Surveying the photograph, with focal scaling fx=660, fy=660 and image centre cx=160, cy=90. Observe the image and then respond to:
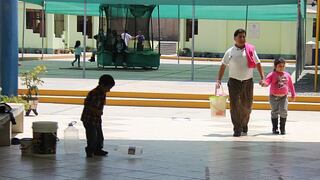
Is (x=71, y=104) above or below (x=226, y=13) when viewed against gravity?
below

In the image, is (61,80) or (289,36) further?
(289,36)

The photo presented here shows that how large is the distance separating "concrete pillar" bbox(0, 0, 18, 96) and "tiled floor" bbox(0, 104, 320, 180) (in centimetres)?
95

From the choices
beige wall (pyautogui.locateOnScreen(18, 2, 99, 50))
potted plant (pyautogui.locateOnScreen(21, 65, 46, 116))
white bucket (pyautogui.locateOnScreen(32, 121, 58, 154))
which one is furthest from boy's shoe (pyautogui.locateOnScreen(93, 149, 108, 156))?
beige wall (pyautogui.locateOnScreen(18, 2, 99, 50))

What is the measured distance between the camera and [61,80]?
23125 millimetres

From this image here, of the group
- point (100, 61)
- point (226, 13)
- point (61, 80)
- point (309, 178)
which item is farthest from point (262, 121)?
point (226, 13)

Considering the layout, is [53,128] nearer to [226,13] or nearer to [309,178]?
[309,178]

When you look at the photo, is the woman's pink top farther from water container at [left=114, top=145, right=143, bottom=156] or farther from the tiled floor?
water container at [left=114, top=145, right=143, bottom=156]

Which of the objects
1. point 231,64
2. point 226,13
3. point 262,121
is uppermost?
point 226,13

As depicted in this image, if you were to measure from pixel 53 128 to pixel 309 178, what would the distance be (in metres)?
3.80

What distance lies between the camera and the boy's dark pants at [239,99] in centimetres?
1218

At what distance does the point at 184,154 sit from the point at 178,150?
17.2 inches

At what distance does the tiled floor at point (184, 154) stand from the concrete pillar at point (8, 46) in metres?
0.95

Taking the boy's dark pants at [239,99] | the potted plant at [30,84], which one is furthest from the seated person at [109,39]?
the boy's dark pants at [239,99]

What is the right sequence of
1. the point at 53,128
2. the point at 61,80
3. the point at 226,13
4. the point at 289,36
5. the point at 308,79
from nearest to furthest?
the point at 53,128 < the point at 61,80 < the point at 308,79 < the point at 226,13 < the point at 289,36
